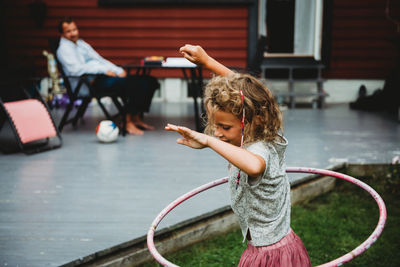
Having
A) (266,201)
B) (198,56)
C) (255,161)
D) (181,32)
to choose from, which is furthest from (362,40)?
(255,161)

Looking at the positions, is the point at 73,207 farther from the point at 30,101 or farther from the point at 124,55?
the point at 124,55

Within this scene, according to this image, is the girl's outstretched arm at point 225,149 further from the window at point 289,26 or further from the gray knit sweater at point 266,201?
the window at point 289,26

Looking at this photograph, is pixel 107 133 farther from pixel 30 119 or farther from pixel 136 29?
pixel 136 29

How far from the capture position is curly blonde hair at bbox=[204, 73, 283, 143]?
143 centimetres

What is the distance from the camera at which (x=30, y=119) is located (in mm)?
4301

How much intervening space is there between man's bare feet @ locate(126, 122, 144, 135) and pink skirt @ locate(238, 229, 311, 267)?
3792mm

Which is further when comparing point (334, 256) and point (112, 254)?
point (334, 256)

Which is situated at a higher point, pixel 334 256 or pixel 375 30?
pixel 375 30

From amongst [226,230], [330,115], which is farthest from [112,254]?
[330,115]

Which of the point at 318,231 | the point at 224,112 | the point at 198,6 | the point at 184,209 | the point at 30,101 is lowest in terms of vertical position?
the point at 318,231

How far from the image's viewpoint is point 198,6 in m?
7.49

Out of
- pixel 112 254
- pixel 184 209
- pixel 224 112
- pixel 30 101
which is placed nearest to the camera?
pixel 224 112

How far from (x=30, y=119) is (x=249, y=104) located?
11.1 ft

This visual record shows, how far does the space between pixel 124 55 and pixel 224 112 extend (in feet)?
21.6
